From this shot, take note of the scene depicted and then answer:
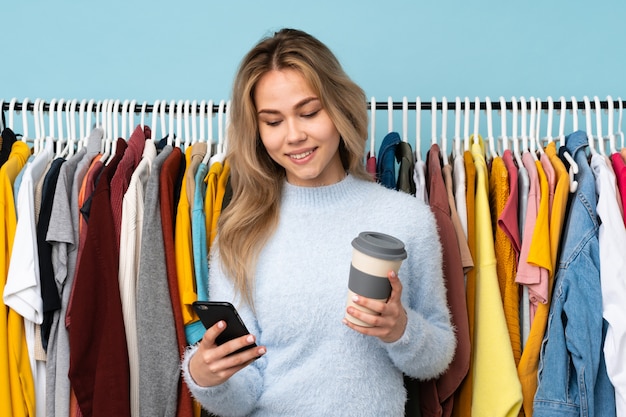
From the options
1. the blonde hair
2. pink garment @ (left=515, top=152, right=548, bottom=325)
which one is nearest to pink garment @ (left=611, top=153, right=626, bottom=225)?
pink garment @ (left=515, top=152, right=548, bottom=325)

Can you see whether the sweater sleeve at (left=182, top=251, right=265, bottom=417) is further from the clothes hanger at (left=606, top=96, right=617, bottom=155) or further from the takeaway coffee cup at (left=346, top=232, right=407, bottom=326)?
the clothes hanger at (left=606, top=96, right=617, bottom=155)

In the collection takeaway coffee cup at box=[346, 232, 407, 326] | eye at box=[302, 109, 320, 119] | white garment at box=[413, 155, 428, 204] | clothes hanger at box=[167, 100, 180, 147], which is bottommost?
takeaway coffee cup at box=[346, 232, 407, 326]

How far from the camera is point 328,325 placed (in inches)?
59.9

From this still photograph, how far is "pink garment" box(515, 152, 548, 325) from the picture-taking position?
69.7 inches

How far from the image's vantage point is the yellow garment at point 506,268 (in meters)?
1.82

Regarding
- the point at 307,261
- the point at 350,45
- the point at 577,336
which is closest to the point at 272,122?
the point at 307,261

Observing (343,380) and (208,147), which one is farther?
(208,147)

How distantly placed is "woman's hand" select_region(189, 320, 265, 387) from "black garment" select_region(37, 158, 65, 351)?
0.57 metres

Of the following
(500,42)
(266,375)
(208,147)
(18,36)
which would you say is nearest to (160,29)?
(18,36)

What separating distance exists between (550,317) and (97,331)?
1.09 meters

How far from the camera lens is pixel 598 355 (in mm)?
1729

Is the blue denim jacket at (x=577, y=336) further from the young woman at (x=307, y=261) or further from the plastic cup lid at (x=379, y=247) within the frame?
the plastic cup lid at (x=379, y=247)

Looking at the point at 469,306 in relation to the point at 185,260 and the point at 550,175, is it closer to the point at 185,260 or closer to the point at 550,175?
the point at 550,175

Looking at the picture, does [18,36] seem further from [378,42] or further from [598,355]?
[598,355]
